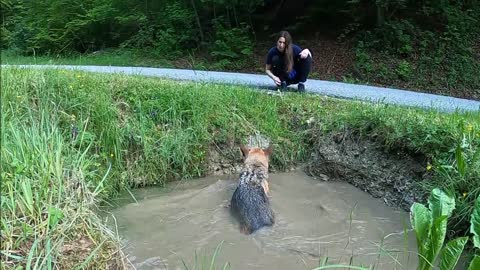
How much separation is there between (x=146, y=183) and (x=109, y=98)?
3.99ft

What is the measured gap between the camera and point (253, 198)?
5426mm

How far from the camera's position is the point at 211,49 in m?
16.5

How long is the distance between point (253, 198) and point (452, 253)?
2.63 m

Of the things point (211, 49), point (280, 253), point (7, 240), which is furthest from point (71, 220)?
point (211, 49)

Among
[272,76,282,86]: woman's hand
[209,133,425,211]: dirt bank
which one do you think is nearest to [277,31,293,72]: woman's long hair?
[272,76,282,86]: woman's hand

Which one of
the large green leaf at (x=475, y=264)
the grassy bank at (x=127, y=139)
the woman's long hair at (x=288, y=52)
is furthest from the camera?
the woman's long hair at (x=288, y=52)

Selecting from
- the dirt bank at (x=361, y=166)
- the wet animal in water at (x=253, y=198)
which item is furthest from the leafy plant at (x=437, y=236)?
the dirt bank at (x=361, y=166)

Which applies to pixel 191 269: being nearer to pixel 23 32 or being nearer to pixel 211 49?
pixel 211 49

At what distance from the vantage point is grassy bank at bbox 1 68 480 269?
365 cm

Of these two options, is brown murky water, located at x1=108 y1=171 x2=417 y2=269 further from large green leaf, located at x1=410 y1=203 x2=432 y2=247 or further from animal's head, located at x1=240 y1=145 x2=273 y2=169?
Answer: large green leaf, located at x1=410 y1=203 x2=432 y2=247

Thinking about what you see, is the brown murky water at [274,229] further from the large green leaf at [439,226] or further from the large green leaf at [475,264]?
the large green leaf at [475,264]

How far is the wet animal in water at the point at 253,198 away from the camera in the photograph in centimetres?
518

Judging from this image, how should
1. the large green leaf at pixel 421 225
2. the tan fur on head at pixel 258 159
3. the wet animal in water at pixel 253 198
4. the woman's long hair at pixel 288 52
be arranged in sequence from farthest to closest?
the woman's long hair at pixel 288 52 → the tan fur on head at pixel 258 159 → the wet animal in water at pixel 253 198 → the large green leaf at pixel 421 225

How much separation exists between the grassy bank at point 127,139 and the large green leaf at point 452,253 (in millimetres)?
1879
